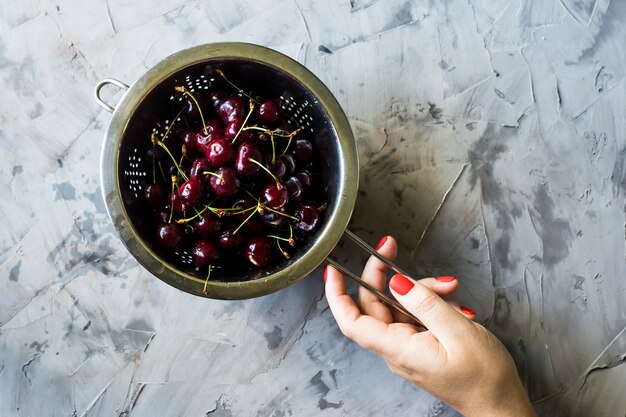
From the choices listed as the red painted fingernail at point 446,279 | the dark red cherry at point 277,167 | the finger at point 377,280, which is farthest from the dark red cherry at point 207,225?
the red painted fingernail at point 446,279

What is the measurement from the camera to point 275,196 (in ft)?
2.61

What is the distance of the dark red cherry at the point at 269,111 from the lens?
83 centimetres

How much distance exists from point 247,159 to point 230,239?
0.12 meters

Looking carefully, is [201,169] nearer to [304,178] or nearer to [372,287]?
[304,178]

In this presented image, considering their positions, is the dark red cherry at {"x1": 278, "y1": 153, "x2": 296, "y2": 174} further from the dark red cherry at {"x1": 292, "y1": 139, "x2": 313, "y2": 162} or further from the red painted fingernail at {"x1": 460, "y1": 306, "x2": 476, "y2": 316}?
the red painted fingernail at {"x1": 460, "y1": 306, "x2": 476, "y2": 316}

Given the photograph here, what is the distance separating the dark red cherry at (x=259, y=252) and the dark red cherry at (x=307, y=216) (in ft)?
0.20

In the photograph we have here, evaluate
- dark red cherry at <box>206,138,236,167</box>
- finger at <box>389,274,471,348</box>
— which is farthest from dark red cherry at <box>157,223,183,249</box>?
finger at <box>389,274,471,348</box>

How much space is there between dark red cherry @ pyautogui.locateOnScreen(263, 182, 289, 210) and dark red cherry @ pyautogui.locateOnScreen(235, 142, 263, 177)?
0.11 feet

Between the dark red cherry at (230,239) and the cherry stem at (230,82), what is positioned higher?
the cherry stem at (230,82)

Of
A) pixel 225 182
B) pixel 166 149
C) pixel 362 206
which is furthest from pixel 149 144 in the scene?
pixel 362 206

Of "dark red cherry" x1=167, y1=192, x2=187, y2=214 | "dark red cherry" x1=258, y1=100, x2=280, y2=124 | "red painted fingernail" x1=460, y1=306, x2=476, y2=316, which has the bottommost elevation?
"red painted fingernail" x1=460, y1=306, x2=476, y2=316

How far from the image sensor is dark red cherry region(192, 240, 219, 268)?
81 cm

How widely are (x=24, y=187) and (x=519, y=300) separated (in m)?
0.87

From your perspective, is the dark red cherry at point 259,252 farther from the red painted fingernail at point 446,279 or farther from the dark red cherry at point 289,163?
the red painted fingernail at point 446,279
